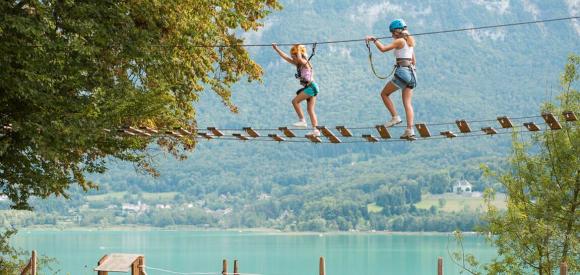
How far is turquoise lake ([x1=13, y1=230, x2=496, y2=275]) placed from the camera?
84.4 meters

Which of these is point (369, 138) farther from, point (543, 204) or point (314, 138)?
point (543, 204)

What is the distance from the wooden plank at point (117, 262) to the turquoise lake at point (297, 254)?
167ft

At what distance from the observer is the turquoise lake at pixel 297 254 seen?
84.4 m

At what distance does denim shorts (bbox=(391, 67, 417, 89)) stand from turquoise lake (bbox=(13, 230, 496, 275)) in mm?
53814

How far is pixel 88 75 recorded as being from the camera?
1543cm

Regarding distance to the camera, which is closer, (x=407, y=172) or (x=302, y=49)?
(x=302, y=49)

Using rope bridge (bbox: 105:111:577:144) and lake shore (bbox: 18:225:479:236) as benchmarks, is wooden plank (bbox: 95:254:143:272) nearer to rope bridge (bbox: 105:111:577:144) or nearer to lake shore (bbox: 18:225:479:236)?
rope bridge (bbox: 105:111:577:144)

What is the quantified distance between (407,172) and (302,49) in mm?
182557

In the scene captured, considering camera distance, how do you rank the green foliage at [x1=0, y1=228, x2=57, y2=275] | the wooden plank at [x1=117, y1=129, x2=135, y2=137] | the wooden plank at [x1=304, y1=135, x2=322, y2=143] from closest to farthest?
the wooden plank at [x1=304, y1=135, x2=322, y2=143] → the wooden plank at [x1=117, y1=129, x2=135, y2=137] → the green foliage at [x1=0, y1=228, x2=57, y2=275]

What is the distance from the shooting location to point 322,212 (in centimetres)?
17650

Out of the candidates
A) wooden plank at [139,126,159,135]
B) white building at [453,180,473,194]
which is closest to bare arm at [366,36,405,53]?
wooden plank at [139,126,159,135]

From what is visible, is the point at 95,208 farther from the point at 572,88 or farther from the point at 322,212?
the point at 572,88

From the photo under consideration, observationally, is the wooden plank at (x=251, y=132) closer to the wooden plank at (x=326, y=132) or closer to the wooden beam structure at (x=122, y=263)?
the wooden plank at (x=326, y=132)

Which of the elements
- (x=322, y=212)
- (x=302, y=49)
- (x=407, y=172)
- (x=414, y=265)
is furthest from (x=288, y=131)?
(x=407, y=172)
